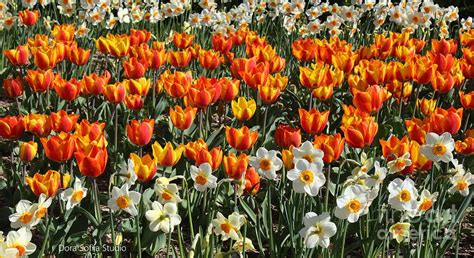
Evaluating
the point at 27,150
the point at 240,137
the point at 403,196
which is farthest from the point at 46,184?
the point at 403,196

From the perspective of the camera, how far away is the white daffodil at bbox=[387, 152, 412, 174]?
2256 millimetres

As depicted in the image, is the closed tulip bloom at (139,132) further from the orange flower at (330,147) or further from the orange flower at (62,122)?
the orange flower at (330,147)

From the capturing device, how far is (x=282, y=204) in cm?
258

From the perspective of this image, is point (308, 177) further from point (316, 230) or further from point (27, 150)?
point (27, 150)

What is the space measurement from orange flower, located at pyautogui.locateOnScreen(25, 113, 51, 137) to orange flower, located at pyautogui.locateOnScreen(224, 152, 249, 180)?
89 centimetres

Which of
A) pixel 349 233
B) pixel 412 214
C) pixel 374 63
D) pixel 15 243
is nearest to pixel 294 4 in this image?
pixel 374 63

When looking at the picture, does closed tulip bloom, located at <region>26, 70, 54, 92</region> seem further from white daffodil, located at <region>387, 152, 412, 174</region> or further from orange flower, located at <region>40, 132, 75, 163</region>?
white daffodil, located at <region>387, 152, 412, 174</region>

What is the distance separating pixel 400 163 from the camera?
2262 mm

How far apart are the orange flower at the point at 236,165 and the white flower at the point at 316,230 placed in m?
0.39

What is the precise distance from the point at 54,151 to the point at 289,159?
0.80 meters

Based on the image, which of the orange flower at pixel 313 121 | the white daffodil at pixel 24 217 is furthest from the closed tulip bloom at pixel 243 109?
the white daffodil at pixel 24 217

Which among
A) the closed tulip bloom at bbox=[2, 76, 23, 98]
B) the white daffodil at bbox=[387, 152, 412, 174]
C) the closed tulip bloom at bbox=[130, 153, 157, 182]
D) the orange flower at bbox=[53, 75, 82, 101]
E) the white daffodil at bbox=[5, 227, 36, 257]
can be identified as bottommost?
the closed tulip bloom at bbox=[2, 76, 23, 98]

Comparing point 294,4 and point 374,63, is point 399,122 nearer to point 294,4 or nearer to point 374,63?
point 374,63

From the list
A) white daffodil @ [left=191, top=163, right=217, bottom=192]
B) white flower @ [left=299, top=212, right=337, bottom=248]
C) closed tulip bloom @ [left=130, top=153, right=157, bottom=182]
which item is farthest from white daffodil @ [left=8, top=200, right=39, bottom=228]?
white flower @ [left=299, top=212, right=337, bottom=248]
